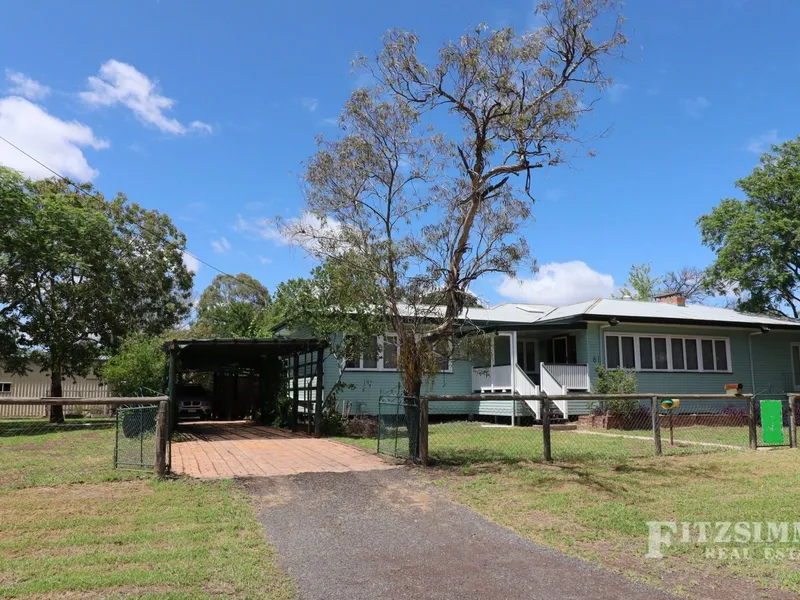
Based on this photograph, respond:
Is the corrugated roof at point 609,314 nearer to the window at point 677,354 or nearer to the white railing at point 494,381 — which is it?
the window at point 677,354

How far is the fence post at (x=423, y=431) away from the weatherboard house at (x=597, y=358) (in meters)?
7.59

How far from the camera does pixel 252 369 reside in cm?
2467

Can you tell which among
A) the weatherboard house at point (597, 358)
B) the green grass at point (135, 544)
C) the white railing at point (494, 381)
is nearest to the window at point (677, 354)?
the weatherboard house at point (597, 358)

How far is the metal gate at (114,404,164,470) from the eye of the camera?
9.45 meters

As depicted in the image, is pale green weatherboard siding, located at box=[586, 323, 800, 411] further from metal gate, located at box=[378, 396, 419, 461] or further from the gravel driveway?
the gravel driveway

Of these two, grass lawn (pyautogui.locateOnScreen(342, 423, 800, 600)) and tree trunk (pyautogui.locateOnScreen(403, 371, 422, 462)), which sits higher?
tree trunk (pyautogui.locateOnScreen(403, 371, 422, 462))

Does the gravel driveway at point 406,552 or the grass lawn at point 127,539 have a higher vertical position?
the grass lawn at point 127,539

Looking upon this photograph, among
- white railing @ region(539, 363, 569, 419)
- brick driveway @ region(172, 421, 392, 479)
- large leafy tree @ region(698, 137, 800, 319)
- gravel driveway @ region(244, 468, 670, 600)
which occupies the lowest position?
gravel driveway @ region(244, 468, 670, 600)

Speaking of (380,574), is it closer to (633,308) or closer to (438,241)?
(438,241)

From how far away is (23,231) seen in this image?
2125cm

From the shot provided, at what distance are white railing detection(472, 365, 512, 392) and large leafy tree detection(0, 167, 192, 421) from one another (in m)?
15.0

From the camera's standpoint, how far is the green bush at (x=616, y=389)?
1794cm

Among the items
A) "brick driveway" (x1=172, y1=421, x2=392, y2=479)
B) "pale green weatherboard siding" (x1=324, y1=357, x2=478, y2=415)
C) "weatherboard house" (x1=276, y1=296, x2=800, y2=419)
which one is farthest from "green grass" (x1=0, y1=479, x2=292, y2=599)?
"pale green weatherboard siding" (x1=324, y1=357, x2=478, y2=415)

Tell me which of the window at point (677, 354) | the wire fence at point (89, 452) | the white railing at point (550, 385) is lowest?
the wire fence at point (89, 452)
